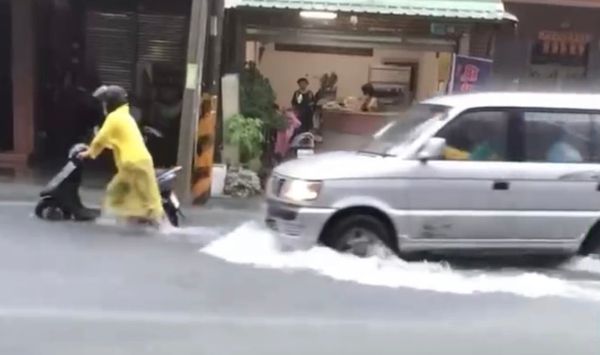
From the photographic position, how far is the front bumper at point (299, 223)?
29.5 feet

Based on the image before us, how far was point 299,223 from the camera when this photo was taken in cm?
900

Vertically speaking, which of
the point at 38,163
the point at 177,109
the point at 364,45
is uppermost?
the point at 364,45

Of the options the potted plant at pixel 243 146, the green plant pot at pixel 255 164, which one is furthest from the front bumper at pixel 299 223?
the green plant pot at pixel 255 164

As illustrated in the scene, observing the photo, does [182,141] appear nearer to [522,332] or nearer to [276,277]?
[276,277]

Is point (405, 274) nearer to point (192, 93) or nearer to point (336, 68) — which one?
point (192, 93)

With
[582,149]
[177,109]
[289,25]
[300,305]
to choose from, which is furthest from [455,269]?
[177,109]

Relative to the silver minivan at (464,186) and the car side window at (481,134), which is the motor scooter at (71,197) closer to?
the silver minivan at (464,186)

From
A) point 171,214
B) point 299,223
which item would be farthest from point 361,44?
point 299,223

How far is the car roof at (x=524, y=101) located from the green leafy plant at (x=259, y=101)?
510cm

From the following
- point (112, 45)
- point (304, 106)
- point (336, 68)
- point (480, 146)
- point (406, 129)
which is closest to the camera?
point (480, 146)

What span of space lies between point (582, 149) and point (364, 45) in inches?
263

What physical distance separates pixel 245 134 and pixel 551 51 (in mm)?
6296

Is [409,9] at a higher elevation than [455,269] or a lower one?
higher

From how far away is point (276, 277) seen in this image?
8766mm
